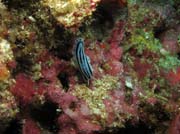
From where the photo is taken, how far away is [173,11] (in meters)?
7.84

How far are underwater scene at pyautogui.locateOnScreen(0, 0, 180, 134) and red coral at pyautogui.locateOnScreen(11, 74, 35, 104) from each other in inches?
0.5

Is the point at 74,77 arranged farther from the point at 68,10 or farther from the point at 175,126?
the point at 175,126

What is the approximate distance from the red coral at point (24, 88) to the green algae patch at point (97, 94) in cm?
63

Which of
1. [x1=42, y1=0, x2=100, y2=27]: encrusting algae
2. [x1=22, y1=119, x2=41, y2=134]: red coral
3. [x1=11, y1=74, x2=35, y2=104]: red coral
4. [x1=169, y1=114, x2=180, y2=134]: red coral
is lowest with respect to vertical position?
[x1=169, y1=114, x2=180, y2=134]: red coral

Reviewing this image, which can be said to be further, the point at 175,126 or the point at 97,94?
the point at 175,126

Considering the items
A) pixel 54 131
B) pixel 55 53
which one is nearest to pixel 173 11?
pixel 55 53

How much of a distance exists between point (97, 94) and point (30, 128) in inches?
42.8

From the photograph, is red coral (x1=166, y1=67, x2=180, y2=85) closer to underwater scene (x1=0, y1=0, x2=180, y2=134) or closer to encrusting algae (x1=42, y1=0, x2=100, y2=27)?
underwater scene (x1=0, y1=0, x2=180, y2=134)

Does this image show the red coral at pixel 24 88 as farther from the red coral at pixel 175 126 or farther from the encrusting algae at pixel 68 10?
the red coral at pixel 175 126

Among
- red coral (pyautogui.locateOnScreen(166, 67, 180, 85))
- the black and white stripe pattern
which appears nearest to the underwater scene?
the black and white stripe pattern

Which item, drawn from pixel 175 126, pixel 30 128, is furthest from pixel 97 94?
pixel 175 126

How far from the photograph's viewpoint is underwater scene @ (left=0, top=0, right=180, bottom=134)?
4.47 metres

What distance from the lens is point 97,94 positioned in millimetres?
5066

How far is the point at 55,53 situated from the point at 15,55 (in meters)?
0.67
